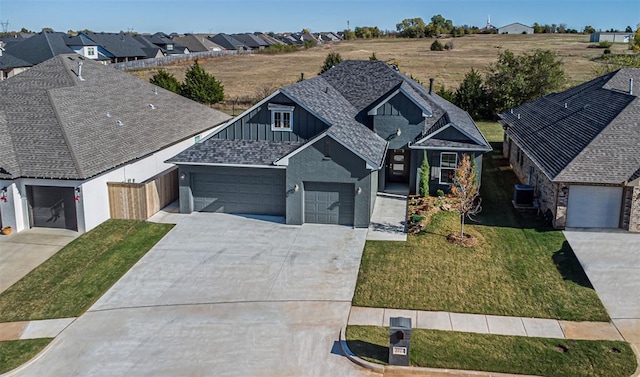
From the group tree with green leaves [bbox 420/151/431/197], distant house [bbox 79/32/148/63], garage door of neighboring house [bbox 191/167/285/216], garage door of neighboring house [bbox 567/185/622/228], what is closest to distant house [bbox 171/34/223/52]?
distant house [bbox 79/32/148/63]

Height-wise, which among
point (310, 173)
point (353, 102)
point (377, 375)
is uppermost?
point (353, 102)

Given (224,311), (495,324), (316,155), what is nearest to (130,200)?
(316,155)

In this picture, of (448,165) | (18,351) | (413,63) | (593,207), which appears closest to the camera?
(18,351)

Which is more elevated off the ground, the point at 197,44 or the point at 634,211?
the point at 197,44

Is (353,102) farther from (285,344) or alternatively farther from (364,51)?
(364,51)

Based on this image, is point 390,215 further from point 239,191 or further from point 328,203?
point 239,191

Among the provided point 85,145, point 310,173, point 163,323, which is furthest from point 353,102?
point 163,323
